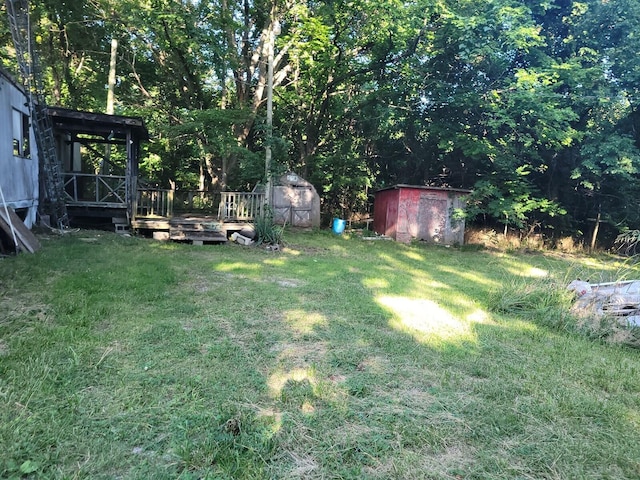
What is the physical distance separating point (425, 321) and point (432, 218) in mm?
11134

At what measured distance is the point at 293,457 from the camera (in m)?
2.42

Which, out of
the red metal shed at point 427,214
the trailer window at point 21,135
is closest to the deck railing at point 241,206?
the trailer window at point 21,135

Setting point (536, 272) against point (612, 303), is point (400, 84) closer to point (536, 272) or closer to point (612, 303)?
point (536, 272)

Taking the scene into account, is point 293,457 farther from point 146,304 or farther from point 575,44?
point 575,44

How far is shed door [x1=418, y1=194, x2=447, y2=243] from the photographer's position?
15.8 meters

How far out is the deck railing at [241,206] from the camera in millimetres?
12500

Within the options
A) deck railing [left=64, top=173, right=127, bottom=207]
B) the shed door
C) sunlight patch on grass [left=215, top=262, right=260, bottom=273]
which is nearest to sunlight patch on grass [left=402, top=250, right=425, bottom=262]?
the shed door

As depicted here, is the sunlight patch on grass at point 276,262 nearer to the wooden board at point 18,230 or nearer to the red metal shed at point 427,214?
the wooden board at point 18,230

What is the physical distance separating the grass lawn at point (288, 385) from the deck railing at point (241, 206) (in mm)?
5982

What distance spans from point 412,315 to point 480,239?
490 inches

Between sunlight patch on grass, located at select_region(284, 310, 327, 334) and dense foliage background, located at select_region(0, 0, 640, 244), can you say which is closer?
sunlight patch on grass, located at select_region(284, 310, 327, 334)

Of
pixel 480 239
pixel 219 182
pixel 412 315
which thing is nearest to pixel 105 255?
pixel 412 315

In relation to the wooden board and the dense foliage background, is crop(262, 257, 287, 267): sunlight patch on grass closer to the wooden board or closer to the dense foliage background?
the wooden board

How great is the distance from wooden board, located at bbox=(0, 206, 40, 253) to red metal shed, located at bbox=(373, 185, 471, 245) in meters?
12.0
